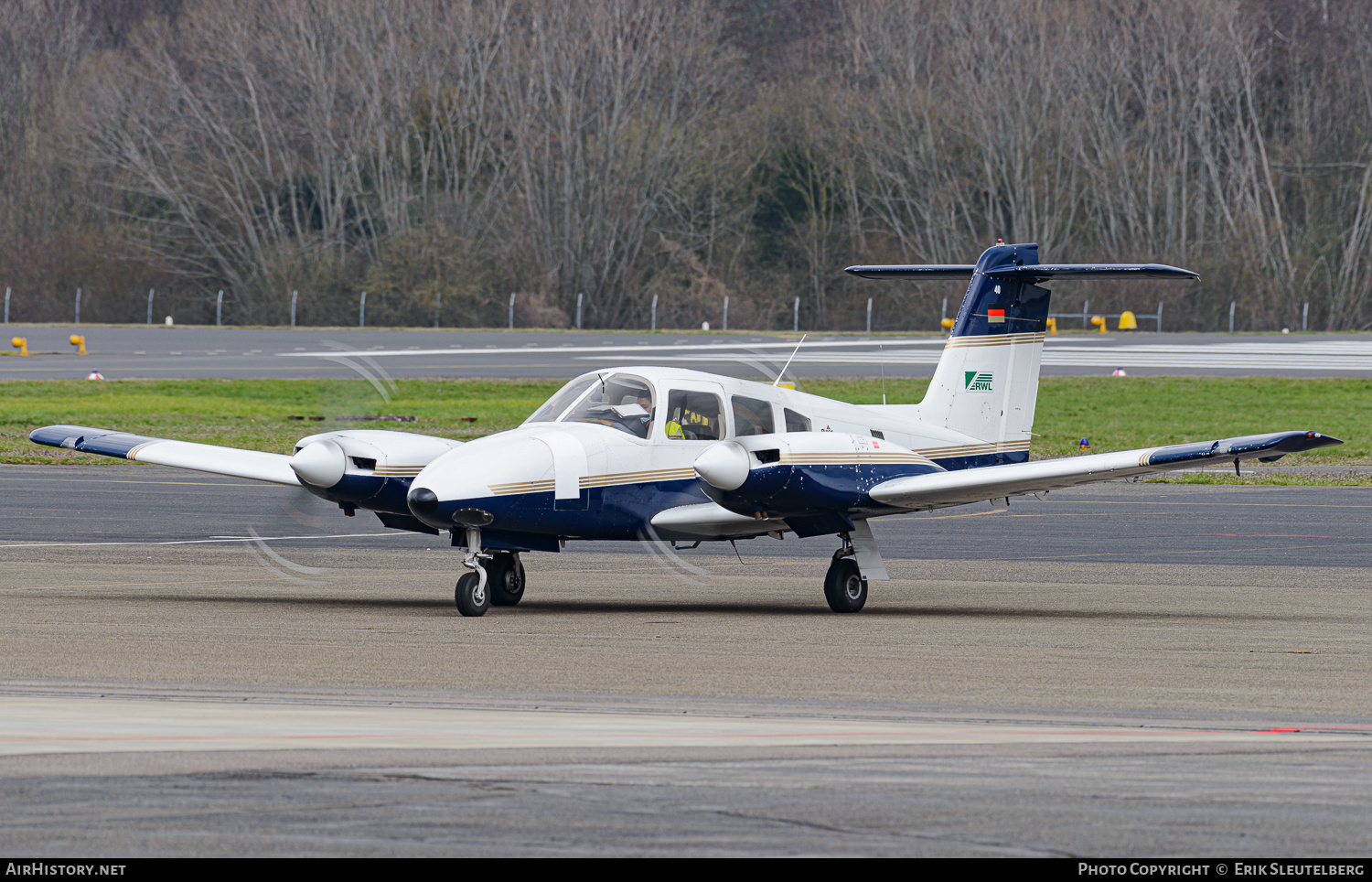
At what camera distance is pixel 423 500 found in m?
15.0

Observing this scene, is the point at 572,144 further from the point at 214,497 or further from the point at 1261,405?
the point at 214,497

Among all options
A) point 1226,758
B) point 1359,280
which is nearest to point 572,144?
point 1359,280

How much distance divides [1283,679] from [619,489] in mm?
6567

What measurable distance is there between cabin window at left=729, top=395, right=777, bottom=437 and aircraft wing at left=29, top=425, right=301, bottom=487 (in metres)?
4.43

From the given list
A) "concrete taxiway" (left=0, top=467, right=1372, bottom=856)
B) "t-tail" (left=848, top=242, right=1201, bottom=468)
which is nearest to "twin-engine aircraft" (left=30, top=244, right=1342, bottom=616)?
"concrete taxiway" (left=0, top=467, right=1372, bottom=856)

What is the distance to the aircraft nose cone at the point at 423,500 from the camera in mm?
15055

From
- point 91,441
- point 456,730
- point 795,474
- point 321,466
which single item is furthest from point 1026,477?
point 91,441

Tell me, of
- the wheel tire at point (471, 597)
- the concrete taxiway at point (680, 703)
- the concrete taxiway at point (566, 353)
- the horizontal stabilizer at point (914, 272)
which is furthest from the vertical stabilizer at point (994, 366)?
the concrete taxiway at point (566, 353)

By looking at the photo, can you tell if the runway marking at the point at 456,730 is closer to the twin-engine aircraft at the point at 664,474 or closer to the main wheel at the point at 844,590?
the twin-engine aircraft at the point at 664,474

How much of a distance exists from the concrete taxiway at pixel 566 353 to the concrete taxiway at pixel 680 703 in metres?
23.0

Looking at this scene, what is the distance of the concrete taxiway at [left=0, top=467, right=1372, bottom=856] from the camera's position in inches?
282

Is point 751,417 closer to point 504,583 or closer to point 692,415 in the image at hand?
point 692,415

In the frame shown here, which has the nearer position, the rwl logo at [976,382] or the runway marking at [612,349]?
the rwl logo at [976,382]

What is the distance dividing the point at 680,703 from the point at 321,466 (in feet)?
21.6
